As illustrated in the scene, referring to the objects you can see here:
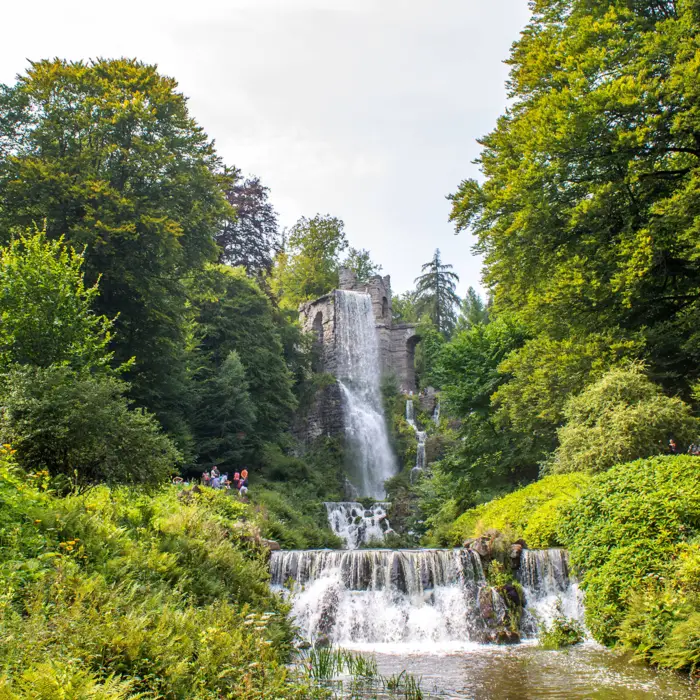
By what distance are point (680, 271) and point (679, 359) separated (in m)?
2.14

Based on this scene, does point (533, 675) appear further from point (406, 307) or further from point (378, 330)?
point (406, 307)

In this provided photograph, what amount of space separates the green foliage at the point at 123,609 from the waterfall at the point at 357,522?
1577 cm

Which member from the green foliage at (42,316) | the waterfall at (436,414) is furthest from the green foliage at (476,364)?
the waterfall at (436,414)

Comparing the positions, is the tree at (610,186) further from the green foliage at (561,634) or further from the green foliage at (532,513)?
the green foliage at (561,634)

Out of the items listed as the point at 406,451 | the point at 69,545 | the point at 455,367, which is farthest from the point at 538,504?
the point at 406,451

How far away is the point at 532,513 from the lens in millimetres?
14328

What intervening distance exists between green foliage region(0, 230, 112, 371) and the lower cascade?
6744 millimetres

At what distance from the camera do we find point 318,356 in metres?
41.7

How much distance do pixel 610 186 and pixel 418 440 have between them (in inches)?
933

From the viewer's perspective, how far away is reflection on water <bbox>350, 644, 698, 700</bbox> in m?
6.69

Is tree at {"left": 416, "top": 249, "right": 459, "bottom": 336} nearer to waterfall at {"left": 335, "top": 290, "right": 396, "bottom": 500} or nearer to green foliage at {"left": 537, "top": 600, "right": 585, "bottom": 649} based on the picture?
waterfall at {"left": 335, "top": 290, "right": 396, "bottom": 500}

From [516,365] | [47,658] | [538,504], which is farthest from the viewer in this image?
[516,365]

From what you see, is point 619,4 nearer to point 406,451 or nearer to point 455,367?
point 455,367

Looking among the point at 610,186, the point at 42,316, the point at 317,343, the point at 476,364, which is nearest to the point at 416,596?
the point at 42,316
